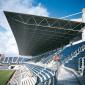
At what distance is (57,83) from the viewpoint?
9.13 m

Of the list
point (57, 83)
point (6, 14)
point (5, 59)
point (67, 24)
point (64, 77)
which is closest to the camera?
point (57, 83)

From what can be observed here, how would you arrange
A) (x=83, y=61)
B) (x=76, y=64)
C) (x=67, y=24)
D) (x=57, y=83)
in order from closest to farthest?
(x=57, y=83)
(x=83, y=61)
(x=76, y=64)
(x=67, y=24)

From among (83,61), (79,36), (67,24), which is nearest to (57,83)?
(83,61)

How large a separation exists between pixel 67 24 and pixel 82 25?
1.56 metres

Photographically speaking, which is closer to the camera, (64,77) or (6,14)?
(64,77)

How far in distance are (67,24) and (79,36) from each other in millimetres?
3890

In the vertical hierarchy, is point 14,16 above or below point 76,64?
above

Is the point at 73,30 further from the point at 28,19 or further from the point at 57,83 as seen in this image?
the point at 57,83

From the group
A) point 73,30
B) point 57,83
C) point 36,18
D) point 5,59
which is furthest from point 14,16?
point 5,59

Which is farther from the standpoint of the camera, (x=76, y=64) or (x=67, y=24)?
(x=67, y=24)

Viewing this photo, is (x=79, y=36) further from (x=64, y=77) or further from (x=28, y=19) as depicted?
(x=64, y=77)

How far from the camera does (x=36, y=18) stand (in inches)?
631

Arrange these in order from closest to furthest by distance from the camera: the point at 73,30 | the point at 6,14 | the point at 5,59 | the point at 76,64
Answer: the point at 76,64, the point at 6,14, the point at 73,30, the point at 5,59

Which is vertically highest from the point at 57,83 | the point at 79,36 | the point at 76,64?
the point at 79,36
